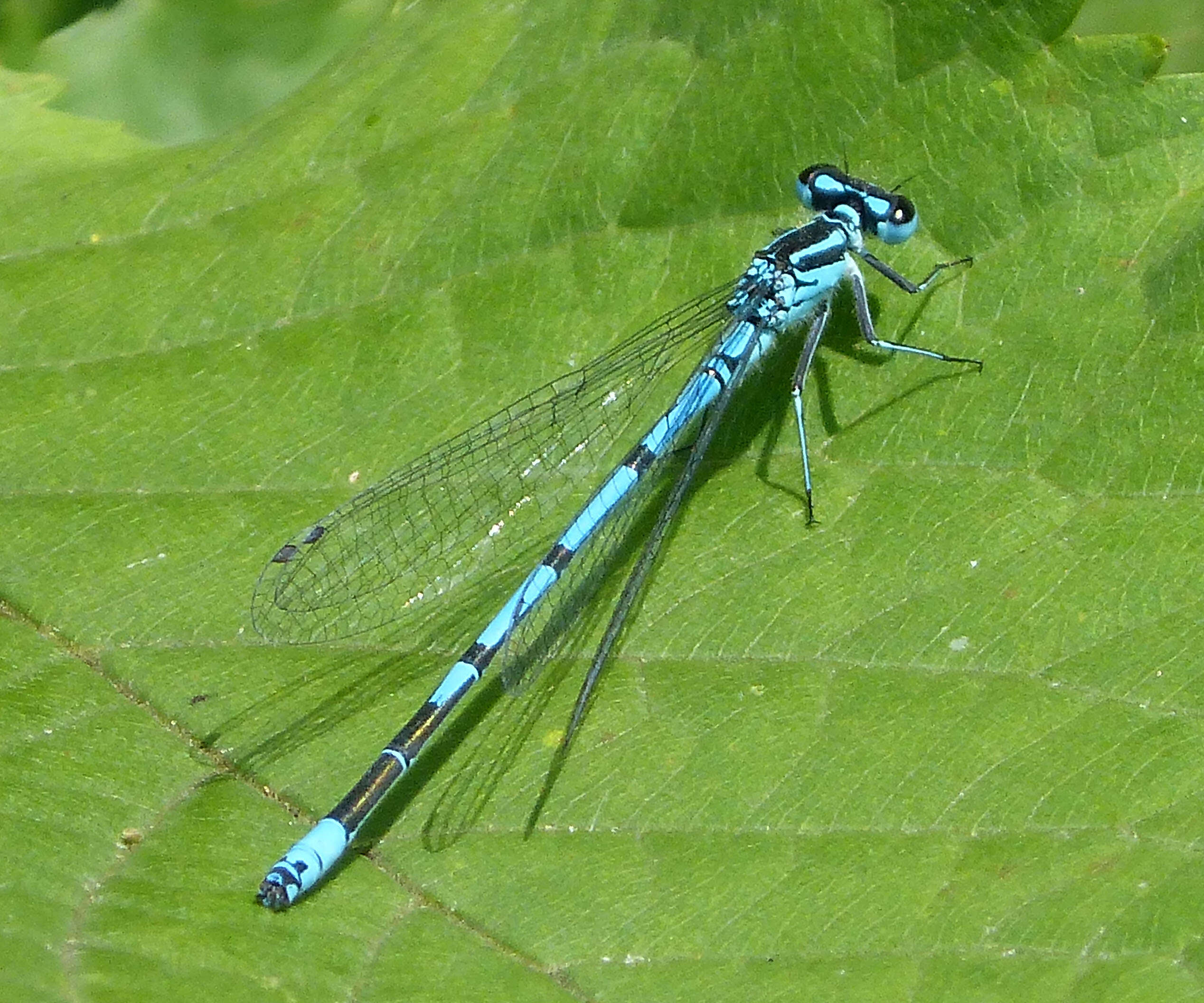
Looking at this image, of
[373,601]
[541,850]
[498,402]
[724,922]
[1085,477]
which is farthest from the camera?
[498,402]

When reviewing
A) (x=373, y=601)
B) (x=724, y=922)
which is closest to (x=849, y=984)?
(x=724, y=922)

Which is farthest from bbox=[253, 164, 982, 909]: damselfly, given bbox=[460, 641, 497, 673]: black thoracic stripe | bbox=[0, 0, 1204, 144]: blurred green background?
bbox=[0, 0, 1204, 144]: blurred green background

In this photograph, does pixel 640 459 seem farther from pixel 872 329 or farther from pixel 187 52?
pixel 187 52

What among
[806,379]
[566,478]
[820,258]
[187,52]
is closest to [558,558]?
[566,478]

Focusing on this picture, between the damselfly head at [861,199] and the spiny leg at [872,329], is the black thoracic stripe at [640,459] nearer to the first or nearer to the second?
the spiny leg at [872,329]

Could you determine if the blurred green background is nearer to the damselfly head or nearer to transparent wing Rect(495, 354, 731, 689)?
the damselfly head

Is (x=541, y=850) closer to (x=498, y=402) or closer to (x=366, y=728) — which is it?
(x=366, y=728)
